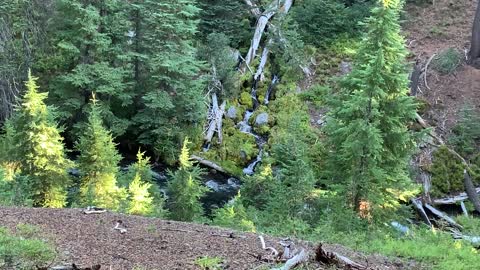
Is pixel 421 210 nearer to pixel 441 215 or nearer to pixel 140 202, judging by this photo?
pixel 441 215

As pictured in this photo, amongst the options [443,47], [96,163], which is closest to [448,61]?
[443,47]

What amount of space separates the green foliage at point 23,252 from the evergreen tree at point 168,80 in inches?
466

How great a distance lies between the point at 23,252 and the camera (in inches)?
188

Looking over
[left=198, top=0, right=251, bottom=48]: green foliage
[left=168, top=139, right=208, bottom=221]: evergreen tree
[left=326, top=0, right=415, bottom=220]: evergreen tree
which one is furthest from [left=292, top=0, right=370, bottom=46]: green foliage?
[left=168, top=139, right=208, bottom=221]: evergreen tree

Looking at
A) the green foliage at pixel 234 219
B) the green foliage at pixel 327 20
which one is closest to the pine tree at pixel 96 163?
the green foliage at pixel 234 219

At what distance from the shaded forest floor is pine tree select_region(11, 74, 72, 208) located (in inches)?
173

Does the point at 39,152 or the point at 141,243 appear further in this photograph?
the point at 39,152

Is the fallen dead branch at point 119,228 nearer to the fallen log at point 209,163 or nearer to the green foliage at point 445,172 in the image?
the fallen log at point 209,163

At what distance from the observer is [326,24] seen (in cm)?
2169

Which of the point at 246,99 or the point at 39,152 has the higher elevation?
the point at 246,99

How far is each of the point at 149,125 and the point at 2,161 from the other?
580 cm

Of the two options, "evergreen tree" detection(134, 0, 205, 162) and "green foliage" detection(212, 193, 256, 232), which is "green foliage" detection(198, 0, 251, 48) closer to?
"evergreen tree" detection(134, 0, 205, 162)

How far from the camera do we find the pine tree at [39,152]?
435 inches

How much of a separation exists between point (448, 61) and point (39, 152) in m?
15.8
